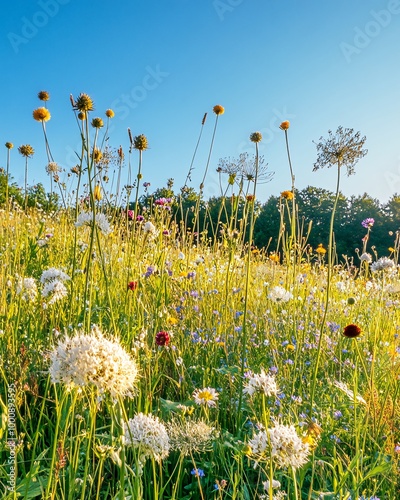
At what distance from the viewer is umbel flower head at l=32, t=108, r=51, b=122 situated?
2678mm

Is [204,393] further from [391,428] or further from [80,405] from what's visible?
[391,428]

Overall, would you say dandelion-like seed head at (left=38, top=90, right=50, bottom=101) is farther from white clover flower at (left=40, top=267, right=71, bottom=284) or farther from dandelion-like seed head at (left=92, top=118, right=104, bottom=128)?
white clover flower at (left=40, top=267, right=71, bottom=284)

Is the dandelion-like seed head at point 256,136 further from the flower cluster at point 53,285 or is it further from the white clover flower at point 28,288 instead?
the white clover flower at point 28,288

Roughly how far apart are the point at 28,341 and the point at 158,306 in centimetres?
83

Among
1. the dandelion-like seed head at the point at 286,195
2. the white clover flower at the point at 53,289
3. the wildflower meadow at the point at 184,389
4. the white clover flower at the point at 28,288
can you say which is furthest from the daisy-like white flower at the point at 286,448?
the dandelion-like seed head at the point at 286,195

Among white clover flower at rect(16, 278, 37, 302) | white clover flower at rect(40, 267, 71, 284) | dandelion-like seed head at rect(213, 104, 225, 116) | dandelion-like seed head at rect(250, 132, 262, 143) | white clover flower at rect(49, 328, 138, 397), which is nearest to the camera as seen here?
white clover flower at rect(49, 328, 138, 397)

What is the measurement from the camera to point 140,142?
234 centimetres

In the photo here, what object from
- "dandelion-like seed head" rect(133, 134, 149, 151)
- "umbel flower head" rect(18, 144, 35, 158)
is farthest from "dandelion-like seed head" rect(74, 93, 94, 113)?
"umbel flower head" rect(18, 144, 35, 158)

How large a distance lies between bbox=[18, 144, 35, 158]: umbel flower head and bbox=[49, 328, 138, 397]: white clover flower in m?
3.48

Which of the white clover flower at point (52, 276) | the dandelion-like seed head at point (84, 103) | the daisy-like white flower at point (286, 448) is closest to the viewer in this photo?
the daisy-like white flower at point (286, 448)

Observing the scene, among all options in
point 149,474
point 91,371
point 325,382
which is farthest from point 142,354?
point 91,371

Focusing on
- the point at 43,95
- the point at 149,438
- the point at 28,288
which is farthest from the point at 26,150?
the point at 149,438

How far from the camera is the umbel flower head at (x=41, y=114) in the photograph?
268 centimetres

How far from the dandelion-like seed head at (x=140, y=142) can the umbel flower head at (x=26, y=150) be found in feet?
6.64
